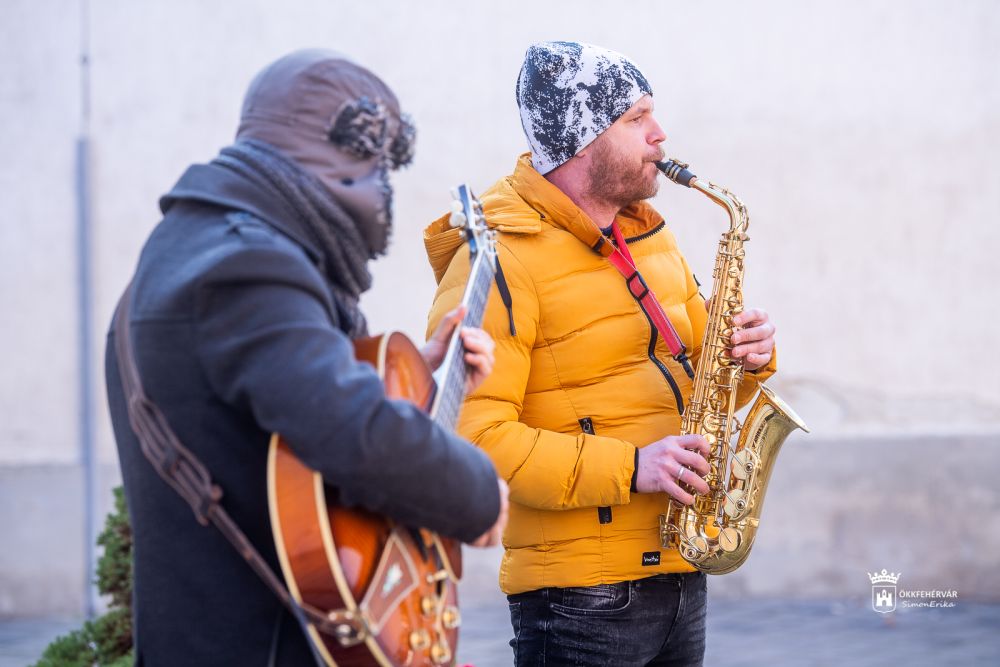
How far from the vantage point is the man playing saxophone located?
9.14 feet

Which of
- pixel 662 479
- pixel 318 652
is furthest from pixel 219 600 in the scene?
pixel 662 479

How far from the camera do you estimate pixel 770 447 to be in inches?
127

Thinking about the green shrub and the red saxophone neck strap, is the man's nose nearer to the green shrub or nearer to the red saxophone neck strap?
the red saxophone neck strap

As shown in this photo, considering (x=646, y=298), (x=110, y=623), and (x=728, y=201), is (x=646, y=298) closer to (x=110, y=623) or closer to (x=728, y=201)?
(x=728, y=201)

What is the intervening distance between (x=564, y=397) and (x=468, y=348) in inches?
32.9

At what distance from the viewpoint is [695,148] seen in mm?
6594

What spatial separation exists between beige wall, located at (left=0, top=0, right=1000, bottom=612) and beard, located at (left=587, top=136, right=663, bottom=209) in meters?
3.60

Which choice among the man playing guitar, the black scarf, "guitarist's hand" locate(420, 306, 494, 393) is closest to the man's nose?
"guitarist's hand" locate(420, 306, 494, 393)

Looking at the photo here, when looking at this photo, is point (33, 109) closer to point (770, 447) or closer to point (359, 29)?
point (359, 29)

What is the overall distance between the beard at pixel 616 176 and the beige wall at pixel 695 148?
11.8 feet

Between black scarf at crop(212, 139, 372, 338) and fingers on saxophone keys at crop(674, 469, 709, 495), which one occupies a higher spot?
black scarf at crop(212, 139, 372, 338)

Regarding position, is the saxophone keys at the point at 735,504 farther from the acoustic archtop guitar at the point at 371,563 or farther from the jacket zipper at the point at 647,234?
the acoustic archtop guitar at the point at 371,563

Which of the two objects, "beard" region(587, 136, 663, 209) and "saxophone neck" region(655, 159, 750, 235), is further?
"saxophone neck" region(655, 159, 750, 235)

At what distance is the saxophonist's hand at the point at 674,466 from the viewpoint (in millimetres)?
2768
